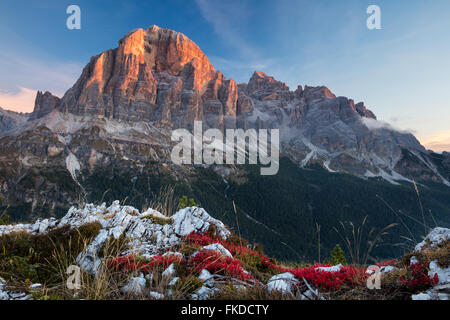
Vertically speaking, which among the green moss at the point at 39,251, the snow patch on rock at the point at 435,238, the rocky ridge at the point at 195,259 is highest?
the snow patch on rock at the point at 435,238

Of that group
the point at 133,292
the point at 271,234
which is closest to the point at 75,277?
the point at 133,292

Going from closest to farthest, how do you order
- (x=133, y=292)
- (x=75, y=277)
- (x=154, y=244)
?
(x=133, y=292)
(x=75, y=277)
(x=154, y=244)

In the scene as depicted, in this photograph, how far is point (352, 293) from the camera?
13.1 ft

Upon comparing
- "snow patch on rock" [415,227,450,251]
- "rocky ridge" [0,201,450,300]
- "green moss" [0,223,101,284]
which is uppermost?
"snow patch on rock" [415,227,450,251]

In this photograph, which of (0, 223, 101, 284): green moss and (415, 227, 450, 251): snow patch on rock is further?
(415, 227, 450, 251): snow patch on rock

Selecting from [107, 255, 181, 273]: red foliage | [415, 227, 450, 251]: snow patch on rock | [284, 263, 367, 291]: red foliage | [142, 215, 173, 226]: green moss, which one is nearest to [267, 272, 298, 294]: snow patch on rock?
[284, 263, 367, 291]: red foliage

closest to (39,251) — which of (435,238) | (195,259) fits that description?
(195,259)

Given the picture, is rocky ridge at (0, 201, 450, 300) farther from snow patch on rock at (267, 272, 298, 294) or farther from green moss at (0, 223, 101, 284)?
green moss at (0, 223, 101, 284)

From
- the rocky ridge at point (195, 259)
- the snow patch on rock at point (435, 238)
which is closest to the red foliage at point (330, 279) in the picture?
the rocky ridge at point (195, 259)

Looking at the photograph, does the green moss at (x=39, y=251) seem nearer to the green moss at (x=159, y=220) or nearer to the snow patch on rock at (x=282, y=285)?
the green moss at (x=159, y=220)
